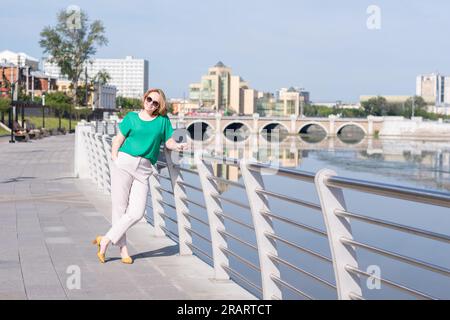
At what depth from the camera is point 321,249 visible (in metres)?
17.3

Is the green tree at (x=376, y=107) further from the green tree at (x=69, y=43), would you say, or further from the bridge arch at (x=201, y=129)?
the green tree at (x=69, y=43)

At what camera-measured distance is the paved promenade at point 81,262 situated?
5551mm

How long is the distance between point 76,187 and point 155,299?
9.29 metres

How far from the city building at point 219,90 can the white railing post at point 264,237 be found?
14702cm

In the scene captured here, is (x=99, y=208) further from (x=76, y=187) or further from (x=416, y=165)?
(x=416, y=165)

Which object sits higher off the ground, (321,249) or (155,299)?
(155,299)

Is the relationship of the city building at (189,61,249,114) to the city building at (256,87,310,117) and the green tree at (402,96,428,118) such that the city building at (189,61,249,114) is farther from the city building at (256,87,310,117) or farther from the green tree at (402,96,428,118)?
the green tree at (402,96,428,118)

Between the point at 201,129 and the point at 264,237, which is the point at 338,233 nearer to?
the point at 264,237

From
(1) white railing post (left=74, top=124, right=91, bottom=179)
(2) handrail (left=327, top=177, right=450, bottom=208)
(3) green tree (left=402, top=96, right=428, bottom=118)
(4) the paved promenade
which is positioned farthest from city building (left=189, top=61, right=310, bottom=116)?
(2) handrail (left=327, top=177, right=450, bottom=208)

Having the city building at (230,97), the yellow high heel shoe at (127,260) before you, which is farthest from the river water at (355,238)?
the city building at (230,97)

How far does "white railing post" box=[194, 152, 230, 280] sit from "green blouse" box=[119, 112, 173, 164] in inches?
13.4

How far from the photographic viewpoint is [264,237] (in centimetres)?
528

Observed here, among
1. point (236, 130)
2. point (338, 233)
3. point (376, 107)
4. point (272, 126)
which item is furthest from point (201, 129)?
point (338, 233)

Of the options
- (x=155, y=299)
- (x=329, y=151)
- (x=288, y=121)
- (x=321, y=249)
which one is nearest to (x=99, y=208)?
(x=155, y=299)
